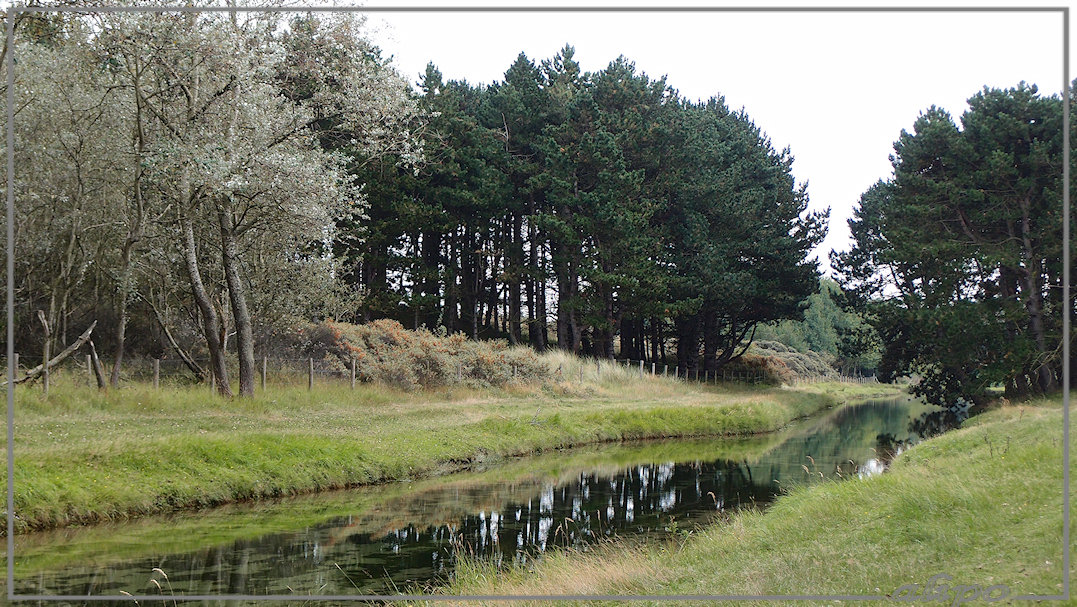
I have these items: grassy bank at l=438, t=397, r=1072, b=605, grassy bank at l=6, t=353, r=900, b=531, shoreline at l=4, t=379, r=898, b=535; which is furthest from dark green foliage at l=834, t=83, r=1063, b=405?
grassy bank at l=6, t=353, r=900, b=531

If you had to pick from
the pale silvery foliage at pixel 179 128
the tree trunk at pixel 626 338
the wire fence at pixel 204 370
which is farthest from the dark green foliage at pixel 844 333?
the tree trunk at pixel 626 338

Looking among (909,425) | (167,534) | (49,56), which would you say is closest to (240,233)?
(49,56)

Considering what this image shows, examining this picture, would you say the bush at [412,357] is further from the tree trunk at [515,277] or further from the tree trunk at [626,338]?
the tree trunk at [626,338]

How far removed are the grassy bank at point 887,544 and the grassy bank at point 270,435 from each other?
7240 mm

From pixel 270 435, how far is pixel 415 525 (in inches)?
224

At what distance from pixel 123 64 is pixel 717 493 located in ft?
55.3

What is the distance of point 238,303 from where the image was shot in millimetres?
26516

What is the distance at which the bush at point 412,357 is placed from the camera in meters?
32.6

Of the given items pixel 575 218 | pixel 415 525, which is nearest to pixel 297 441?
pixel 415 525

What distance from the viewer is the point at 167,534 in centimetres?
1509

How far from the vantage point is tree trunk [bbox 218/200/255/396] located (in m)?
26.1

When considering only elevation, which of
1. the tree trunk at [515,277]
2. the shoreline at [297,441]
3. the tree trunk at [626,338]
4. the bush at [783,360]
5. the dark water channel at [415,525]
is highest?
the tree trunk at [515,277]

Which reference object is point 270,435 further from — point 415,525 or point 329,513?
point 415,525

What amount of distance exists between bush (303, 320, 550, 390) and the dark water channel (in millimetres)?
8504
